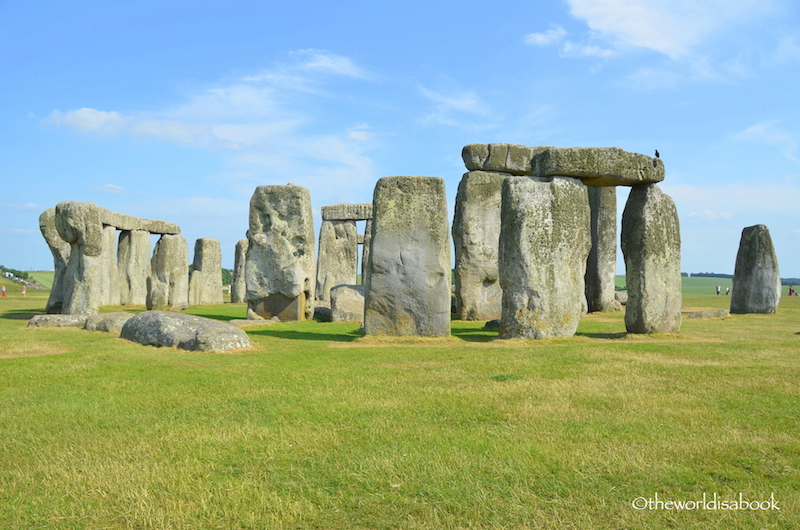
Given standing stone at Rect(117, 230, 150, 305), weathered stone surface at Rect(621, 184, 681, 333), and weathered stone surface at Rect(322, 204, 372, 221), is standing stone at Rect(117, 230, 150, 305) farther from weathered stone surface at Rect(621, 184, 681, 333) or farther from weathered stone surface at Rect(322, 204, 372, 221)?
weathered stone surface at Rect(621, 184, 681, 333)

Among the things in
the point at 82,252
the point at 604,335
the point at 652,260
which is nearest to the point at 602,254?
the point at 604,335

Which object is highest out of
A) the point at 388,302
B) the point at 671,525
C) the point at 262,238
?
the point at 262,238

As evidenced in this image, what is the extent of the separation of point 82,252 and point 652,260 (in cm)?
1107

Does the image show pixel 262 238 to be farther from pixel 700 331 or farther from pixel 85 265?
pixel 700 331

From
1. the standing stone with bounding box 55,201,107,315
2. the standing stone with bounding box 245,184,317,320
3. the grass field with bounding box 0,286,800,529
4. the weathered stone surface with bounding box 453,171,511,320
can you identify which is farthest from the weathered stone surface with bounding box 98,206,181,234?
the grass field with bounding box 0,286,800,529

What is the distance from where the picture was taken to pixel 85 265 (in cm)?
1355

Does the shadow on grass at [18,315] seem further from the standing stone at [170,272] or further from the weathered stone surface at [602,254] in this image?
the weathered stone surface at [602,254]

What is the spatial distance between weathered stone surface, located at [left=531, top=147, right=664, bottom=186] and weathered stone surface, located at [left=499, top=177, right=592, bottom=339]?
0.69 feet

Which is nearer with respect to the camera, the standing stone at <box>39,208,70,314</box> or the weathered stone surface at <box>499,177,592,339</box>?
the weathered stone surface at <box>499,177,592,339</box>

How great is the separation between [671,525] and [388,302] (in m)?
7.43

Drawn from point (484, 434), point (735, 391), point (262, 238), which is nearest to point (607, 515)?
point (484, 434)

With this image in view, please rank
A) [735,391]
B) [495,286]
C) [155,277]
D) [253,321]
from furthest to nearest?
1. [155,277]
2. [495,286]
3. [253,321]
4. [735,391]

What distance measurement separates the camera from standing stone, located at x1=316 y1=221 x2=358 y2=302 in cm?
2517

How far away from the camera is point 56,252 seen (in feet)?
55.4
